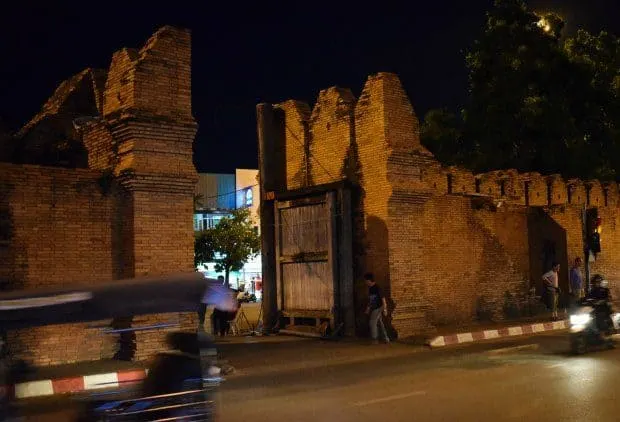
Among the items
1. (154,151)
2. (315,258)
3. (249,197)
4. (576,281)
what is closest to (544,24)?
(576,281)

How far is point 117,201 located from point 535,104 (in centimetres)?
2122

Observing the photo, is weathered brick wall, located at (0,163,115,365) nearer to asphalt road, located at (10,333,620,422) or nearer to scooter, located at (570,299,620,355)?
asphalt road, located at (10,333,620,422)

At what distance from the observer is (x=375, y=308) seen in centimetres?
1730

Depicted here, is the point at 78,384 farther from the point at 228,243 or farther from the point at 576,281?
the point at 228,243

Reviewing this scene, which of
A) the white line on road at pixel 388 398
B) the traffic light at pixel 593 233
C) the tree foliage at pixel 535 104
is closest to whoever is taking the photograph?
the white line on road at pixel 388 398

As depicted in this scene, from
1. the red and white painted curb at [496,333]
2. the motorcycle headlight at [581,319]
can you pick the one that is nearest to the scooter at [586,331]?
the motorcycle headlight at [581,319]

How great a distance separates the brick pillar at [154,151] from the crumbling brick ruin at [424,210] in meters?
5.56

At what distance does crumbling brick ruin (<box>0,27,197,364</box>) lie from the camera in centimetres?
1304

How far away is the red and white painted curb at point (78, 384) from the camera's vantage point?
24.1 ft

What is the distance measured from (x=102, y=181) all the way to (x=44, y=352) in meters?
3.29

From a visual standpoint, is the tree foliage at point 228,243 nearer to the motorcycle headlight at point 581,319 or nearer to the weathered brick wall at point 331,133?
the weathered brick wall at point 331,133

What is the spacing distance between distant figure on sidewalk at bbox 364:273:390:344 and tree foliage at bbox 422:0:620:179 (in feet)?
53.1

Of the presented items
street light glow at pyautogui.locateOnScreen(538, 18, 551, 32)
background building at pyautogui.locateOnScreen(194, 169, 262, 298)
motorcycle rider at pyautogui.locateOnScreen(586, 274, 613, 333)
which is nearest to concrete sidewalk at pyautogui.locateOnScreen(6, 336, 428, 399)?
motorcycle rider at pyautogui.locateOnScreen(586, 274, 613, 333)

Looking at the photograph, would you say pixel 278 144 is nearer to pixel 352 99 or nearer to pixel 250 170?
pixel 352 99
